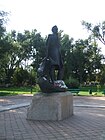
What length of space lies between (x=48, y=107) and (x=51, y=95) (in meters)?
0.46

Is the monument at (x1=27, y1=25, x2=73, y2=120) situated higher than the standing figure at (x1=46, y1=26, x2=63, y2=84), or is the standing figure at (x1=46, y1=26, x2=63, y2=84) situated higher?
the standing figure at (x1=46, y1=26, x2=63, y2=84)

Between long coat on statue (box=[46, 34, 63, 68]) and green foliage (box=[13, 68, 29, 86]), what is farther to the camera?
green foliage (box=[13, 68, 29, 86])

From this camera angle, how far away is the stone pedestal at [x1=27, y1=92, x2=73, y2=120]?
Answer: 10.7m

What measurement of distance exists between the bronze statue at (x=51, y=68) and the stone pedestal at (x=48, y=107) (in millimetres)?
334

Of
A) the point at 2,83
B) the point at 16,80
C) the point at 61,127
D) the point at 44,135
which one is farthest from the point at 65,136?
the point at 2,83

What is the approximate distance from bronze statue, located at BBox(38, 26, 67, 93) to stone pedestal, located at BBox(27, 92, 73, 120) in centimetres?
33

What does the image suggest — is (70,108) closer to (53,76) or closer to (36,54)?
(53,76)

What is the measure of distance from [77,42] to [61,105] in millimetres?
56133

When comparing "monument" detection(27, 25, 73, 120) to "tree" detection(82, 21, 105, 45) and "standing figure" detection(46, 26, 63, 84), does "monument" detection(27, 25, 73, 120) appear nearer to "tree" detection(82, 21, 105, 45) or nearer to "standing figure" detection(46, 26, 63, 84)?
"standing figure" detection(46, 26, 63, 84)

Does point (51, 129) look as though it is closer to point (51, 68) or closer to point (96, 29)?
point (51, 68)

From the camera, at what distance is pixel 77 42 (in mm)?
66250

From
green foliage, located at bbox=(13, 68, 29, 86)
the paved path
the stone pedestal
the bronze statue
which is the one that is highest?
green foliage, located at bbox=(13, 68, 29, 86)

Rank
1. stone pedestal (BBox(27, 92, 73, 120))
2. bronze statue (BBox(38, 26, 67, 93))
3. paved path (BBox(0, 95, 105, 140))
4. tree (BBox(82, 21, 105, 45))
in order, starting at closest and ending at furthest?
paved path (BBox(0, 95, 105, 140))
stone pedestal (BBox(27, 92, 73, 120))
bronze statue (BBox(38, 26, 67, 93))
tree (BBox(82, 21, 105, 45))

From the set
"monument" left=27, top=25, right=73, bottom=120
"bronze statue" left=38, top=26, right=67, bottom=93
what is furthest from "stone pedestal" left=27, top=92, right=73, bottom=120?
"bronze statue" left=38, top=26, right=67, bottom=93
